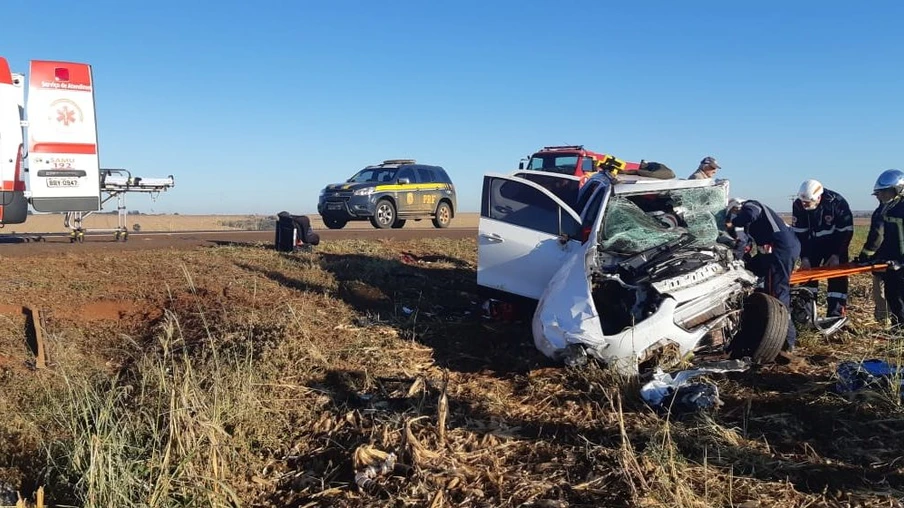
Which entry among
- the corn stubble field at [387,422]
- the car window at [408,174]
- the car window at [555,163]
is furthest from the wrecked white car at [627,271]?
the car window at [408,174]

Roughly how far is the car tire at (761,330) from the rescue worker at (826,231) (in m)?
1.98

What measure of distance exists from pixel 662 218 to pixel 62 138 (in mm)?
9504

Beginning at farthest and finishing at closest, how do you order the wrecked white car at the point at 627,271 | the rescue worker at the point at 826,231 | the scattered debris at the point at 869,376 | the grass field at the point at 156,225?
the grass field at the point at 156,225 < the rescue worker at the point at 826,231 < the wrecked white car at the point at 627,271 < the scattered debris at the point at 869,376

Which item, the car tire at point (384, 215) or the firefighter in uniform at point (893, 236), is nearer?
the firefighter in uniform at point (893, 236)

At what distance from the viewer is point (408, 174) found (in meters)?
17.2

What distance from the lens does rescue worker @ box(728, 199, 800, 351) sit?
662 cm

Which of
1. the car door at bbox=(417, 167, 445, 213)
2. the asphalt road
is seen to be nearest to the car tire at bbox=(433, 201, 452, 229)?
the car door at bbox=(417, 167, 445, 213)

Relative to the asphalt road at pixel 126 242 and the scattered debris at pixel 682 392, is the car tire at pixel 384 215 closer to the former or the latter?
the asphalt road at pixel 126 242

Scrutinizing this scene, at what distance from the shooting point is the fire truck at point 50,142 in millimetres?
10219

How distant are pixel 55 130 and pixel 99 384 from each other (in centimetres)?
726

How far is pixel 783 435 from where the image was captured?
4.40 metres

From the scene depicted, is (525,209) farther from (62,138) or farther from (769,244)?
(62,138)

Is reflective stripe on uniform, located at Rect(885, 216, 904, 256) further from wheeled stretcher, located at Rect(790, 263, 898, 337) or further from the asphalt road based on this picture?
the asphalt road

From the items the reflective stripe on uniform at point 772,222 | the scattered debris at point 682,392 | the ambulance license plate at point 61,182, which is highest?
the ambulance license plate at point 61,182
